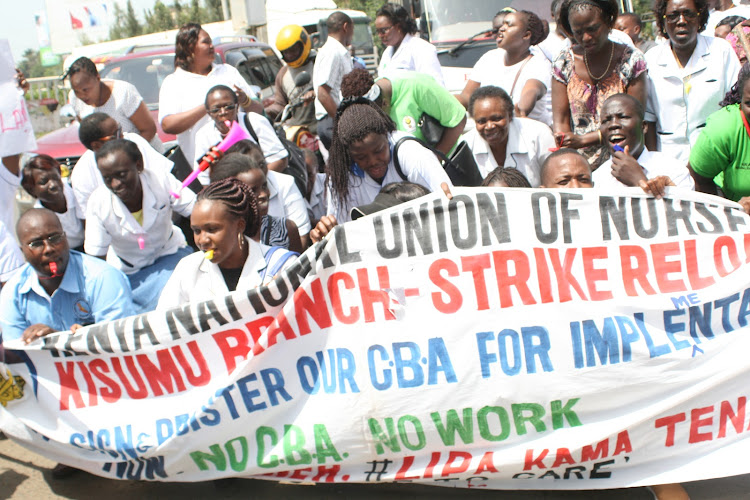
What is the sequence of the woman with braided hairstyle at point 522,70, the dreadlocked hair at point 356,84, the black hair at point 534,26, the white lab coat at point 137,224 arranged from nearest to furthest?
the white lab coat at point 137,224, the dreadlocked hair at point 356,84, the woman with braided hairstyle at point 522,70, the black hair at point 534,26

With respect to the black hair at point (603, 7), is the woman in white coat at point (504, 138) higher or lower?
lower

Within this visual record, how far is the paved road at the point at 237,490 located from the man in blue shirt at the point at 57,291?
0.74 m

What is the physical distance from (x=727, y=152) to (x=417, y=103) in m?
2.15

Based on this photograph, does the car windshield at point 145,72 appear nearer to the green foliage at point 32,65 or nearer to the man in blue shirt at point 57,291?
the man in blue shirt at point 57,291

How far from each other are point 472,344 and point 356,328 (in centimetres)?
49

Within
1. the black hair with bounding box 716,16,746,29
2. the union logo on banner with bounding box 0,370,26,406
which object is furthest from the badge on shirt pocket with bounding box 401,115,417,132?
the black hair with bounding box 716,16,746,29

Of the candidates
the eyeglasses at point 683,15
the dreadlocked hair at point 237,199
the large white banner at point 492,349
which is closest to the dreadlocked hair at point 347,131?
the dreadlocked hair at point 237,199

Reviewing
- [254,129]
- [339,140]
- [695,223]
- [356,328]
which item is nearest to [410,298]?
[356,328]

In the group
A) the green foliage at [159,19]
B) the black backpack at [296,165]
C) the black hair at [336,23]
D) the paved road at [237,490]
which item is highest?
the green foliage at [159,19]

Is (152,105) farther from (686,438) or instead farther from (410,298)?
(686,438)

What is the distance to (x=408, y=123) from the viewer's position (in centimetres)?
552

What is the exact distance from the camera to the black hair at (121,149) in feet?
15.9

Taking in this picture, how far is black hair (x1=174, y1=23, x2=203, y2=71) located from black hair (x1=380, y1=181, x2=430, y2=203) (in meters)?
2.53

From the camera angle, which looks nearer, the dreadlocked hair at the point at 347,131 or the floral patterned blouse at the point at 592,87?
the dreadlocked hair at the point at 347,131
